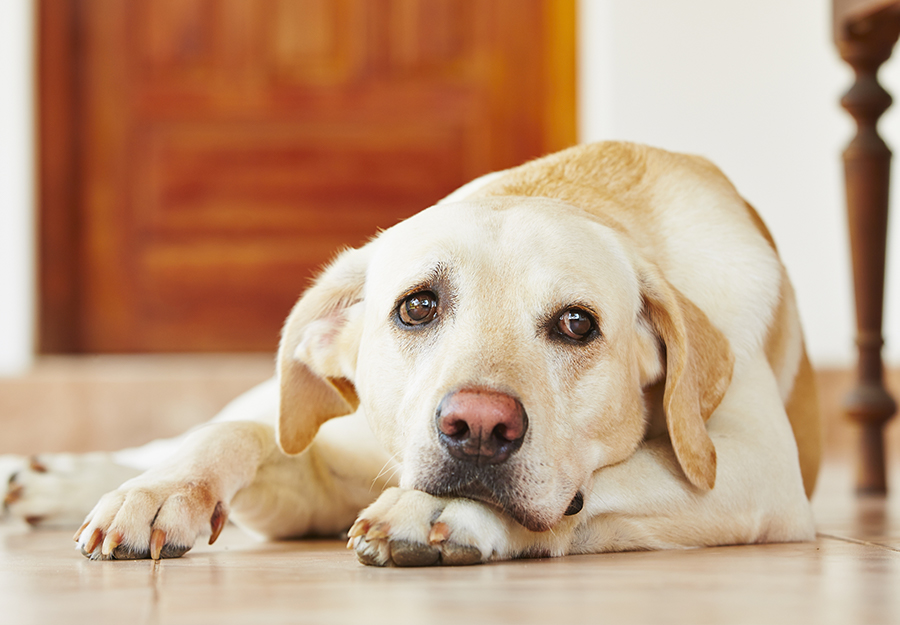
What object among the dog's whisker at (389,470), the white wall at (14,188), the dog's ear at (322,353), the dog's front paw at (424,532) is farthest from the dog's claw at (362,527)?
the white wall at (14,188)

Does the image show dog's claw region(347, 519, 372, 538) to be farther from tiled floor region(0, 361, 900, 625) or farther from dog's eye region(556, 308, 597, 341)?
dog's eye region(556, 308, 597, 341)

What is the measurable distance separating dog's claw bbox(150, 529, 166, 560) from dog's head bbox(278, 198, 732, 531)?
14.4 inches

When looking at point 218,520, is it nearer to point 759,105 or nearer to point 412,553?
point 412,553

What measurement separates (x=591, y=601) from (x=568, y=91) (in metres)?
4.34

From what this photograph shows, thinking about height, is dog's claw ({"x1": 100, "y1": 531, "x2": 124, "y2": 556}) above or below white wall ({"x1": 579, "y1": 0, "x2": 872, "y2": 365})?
below

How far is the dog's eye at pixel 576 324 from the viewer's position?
1.62 meters

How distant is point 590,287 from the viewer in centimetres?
166

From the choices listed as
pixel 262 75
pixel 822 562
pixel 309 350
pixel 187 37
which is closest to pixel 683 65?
pixel 262 75

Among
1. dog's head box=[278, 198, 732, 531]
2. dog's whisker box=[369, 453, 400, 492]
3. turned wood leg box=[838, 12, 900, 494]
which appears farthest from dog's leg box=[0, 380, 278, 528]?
turned wood leg box=[838, 12, 900, 494]

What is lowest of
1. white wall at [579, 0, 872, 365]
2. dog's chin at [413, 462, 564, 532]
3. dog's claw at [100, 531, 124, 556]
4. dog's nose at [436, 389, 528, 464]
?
dog's claw at [100, 531, 124, 556]

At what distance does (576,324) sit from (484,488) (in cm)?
34

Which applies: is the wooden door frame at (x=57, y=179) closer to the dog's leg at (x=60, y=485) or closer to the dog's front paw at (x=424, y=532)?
the dog's leg at (x=60, y=485)

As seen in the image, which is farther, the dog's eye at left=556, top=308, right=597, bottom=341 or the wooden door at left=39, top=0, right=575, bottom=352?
the wooden door at left=39, top=0, right=575, bottom=352

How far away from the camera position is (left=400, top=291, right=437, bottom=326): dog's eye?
5.49ft
